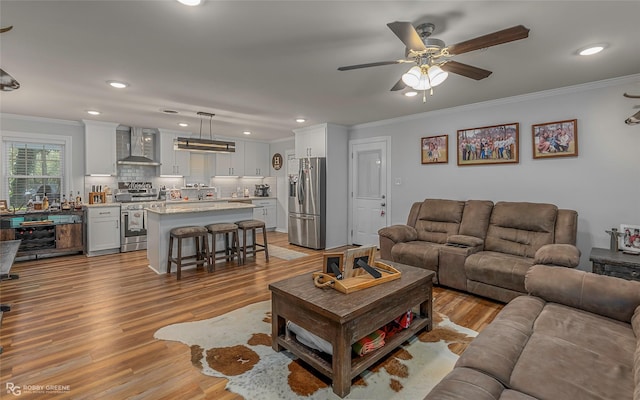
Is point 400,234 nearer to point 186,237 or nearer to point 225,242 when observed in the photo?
point 225,242

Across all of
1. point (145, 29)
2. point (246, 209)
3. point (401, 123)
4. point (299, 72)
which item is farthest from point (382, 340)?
point (401, 123)

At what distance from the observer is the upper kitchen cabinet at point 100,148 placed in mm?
5723

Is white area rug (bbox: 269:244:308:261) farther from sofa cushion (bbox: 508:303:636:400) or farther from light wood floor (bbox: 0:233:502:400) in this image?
sofa cushion (bbox: 508:303:636:400)

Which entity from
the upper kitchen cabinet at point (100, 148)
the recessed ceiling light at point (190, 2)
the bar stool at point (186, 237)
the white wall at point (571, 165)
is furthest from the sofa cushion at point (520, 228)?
the upper kitchen cabinet at point (100, 148)

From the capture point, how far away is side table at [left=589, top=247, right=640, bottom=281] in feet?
9.44

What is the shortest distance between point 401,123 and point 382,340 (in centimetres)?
415

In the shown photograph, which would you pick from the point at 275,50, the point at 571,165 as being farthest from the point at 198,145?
the point at 571,165

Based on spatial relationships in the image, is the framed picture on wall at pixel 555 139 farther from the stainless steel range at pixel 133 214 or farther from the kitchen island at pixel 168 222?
the stainless steel range at pixel 133 214

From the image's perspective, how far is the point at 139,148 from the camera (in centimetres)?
639

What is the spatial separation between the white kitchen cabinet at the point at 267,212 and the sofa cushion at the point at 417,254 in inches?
185

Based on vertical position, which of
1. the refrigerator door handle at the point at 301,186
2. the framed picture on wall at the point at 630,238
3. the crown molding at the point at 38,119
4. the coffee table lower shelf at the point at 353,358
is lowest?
the coffee table lower shelf at the point at 353,358

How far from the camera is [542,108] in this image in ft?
13.0

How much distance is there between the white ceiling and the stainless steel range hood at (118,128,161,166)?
1.75m

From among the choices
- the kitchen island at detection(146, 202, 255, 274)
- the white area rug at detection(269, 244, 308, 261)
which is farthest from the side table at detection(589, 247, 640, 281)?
the kitchen island at detection(146, 202, 255, 274)
